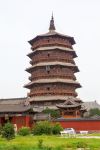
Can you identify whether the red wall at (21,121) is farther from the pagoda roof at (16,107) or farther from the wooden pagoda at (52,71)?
the wooden pagoda at (52,71)

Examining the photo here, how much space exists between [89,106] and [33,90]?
17.3 metres

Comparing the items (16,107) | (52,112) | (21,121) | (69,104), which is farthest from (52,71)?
(21,121)

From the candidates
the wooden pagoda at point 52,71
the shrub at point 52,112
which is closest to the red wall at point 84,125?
the shrub at point 52,112


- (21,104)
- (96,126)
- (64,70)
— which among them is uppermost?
(64,70)

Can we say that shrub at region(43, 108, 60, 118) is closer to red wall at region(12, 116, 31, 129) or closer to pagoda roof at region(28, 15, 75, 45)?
red wall at region(12, 116, 31, 129)

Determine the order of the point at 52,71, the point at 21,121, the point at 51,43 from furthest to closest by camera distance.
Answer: the point at 51,43
the point at 52,71
the point at 21,121

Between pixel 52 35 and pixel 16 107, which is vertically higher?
pixel 52 35

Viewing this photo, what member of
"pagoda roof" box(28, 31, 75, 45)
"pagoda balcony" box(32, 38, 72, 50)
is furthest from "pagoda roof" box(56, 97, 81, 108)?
"pagoda roof" box(28, 31, 75, 45)

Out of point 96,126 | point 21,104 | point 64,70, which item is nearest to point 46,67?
point 64,70

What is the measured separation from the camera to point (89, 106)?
7006cm

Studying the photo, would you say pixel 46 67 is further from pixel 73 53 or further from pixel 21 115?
pixel 21 115

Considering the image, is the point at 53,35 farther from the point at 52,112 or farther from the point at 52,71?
the point at 52,112

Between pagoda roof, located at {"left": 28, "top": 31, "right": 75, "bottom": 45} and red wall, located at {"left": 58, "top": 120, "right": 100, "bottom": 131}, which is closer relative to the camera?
red wall, located at {"left": 58, "top": 120, "right": 100, "bottom": 131}

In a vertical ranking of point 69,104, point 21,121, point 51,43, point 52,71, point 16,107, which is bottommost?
point 21,121
